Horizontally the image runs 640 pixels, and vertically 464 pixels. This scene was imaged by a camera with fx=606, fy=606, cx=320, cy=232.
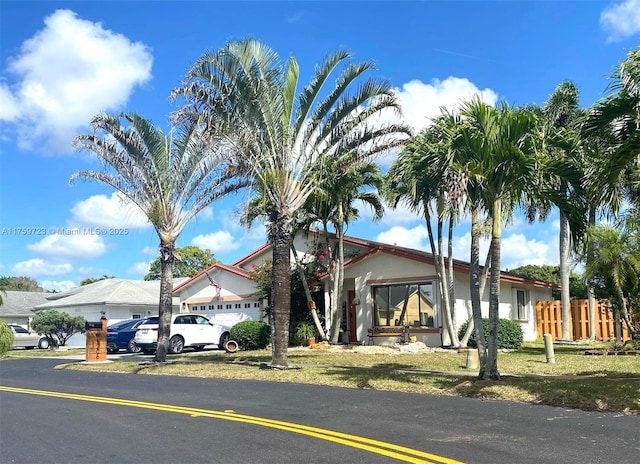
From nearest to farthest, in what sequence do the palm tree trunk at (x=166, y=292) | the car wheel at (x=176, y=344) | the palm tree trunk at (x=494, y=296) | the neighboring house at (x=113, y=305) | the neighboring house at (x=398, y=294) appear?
the palm tree trunk at (x=494, y=296) < the palm tree trunk at (x=166, y=292) < the neighboring house at (x=398, y=294) < the car wheel at (x=176, y=344) < the neighboring house at (x=113, y=305)

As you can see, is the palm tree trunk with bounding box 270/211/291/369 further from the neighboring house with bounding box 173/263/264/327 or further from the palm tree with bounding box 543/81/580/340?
the palm tree with bounding box 543/81/580/340

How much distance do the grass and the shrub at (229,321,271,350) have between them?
2.63 meters

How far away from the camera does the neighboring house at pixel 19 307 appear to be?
161 feet

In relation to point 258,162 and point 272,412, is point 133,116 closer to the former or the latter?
point 258,162

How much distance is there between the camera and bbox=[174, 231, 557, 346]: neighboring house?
Answer: 2317cm

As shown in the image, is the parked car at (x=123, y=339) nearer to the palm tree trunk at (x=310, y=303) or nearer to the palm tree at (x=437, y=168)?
the palm tree trunk at (x=310, y=303)

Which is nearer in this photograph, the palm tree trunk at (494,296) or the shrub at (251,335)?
the palm tree trunk at (494,296)

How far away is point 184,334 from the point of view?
25.3 m

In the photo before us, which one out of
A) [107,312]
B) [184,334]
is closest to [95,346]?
[184,334]

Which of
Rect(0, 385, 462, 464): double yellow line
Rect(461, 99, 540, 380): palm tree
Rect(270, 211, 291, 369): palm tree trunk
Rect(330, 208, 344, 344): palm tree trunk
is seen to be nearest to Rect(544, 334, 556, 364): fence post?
Rect(461, 99, 540, 380): palm tree

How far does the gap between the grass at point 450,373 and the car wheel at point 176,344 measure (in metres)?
4.12

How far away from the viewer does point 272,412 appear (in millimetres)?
9766

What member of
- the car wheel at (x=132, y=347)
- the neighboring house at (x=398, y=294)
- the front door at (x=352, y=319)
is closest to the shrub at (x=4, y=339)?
the car wheel at (x=132, y=347)

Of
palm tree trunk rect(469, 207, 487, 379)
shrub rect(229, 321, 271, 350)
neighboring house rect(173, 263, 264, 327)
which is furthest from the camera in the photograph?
neighboring house rect(173, 263, 264, 327)
